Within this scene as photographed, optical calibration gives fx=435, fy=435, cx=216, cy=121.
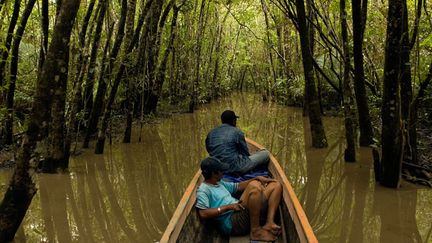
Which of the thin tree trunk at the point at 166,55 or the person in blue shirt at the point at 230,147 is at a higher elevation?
the thin tree trunk at the point at 166,55

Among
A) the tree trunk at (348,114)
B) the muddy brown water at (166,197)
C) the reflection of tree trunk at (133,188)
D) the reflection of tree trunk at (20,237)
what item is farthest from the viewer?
the tree trunk at (348,114)

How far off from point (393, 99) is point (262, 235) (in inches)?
141

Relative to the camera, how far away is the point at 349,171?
29.1ft

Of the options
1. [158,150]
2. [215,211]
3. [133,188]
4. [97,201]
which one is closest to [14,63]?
[158,150]

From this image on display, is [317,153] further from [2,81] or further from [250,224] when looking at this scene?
[2,81]

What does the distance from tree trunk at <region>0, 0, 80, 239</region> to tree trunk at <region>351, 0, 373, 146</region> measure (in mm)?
5739

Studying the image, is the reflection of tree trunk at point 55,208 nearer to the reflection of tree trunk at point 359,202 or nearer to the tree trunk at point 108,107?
the tree trunk at point 108,107

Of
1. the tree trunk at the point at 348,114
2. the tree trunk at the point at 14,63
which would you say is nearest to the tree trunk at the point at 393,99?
the tree trunk at the point at 348,114

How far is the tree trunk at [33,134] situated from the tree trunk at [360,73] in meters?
5.74

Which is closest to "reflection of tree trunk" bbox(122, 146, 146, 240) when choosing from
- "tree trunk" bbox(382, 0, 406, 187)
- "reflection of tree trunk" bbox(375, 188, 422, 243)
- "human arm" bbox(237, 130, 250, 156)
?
"human arm" bbox(237, 130, 250, 156)

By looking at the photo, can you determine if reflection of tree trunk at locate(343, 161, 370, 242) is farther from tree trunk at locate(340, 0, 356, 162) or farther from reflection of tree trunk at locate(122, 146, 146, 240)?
reflection of tree trunk at locate(122, 146, 146, 240)

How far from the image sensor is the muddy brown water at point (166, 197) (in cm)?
582

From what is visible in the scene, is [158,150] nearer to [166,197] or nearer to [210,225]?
[166,197]

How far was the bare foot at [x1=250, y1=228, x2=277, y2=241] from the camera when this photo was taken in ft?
15.6
